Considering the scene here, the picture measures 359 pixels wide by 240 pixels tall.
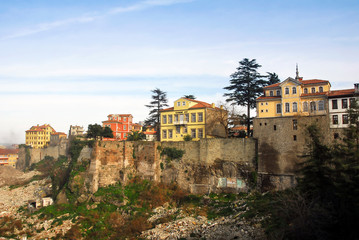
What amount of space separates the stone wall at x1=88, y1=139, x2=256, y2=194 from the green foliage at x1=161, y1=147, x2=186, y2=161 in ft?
1.14

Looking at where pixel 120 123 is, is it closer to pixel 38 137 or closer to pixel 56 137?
pixel 56 137

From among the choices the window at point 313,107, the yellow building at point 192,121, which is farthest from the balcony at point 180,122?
the window at point 313,107

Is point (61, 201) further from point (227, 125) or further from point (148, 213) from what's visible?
point (227, 125)

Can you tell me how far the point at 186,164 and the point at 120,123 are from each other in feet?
98.5

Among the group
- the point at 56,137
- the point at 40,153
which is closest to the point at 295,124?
the point at 40,153

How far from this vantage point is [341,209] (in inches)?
620

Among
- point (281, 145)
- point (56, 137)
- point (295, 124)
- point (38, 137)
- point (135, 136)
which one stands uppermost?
point (295, 124)

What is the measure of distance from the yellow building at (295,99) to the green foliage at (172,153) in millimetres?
10432

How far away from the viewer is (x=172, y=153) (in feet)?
114

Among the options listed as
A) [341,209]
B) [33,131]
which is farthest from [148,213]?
[33,131]

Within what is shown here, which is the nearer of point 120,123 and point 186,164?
point 186,164

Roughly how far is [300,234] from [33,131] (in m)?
83.8

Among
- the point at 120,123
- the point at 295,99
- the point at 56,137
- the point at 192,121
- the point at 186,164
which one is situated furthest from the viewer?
the point at 56,137

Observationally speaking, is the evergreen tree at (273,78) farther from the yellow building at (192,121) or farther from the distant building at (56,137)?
the distant building at (56,137)
